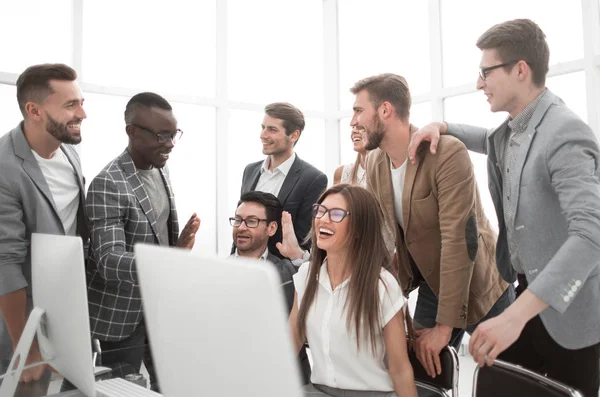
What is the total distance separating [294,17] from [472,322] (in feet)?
18.2

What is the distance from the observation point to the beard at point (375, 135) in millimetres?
2189

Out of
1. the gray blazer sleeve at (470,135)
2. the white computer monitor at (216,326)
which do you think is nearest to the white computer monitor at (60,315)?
the white computer monitor at (216,326)

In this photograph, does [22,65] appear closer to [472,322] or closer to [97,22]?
[97,22]

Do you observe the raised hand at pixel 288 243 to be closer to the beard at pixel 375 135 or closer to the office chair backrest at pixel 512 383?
the beard at pixel 375 135

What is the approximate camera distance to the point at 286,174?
3.07 meters

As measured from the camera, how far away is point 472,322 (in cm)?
198

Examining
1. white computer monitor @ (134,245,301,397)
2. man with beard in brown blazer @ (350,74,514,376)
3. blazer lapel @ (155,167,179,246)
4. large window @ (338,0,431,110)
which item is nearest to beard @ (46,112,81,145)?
blazer lapel @ (155,167,179,246)

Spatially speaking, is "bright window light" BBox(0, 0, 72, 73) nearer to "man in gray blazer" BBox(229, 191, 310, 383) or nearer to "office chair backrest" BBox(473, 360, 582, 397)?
"man in gray blazer" BBox(229, 191, 310, 383)

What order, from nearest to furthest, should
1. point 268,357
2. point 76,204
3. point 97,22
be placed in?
point 268,357
point 76,204
point 97,22

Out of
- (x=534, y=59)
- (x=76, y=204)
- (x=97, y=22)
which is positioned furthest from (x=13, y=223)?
(x=97, y=22)

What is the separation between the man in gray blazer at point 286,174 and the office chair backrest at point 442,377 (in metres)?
1.08

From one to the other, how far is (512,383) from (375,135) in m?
1.10

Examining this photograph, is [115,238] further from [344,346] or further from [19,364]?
[344,346]

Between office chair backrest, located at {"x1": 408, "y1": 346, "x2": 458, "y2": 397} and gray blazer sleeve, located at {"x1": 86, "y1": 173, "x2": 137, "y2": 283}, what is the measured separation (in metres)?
1.11
